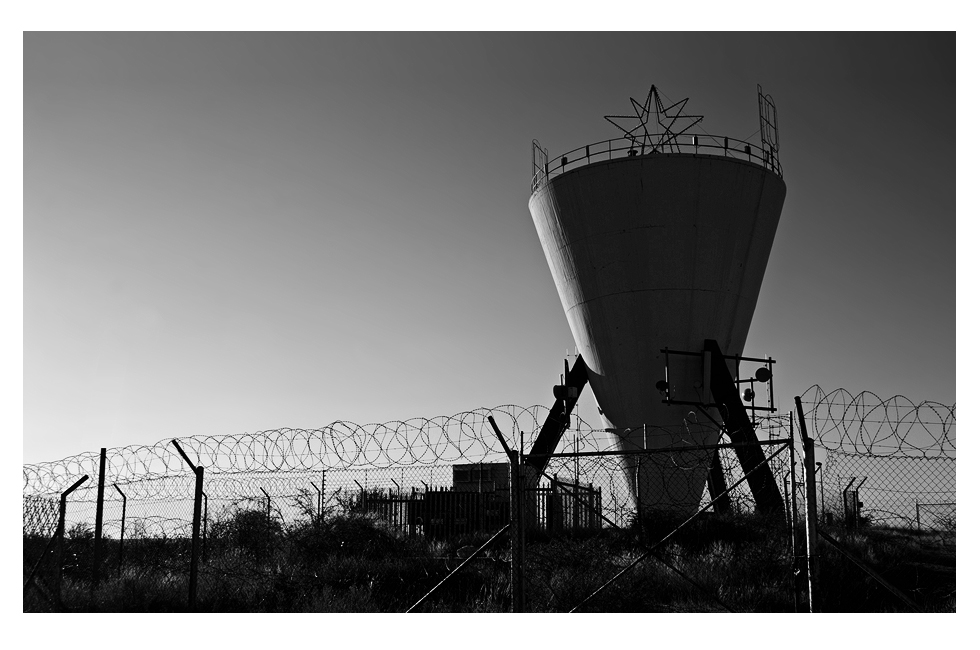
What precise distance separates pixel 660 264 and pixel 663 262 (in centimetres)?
7

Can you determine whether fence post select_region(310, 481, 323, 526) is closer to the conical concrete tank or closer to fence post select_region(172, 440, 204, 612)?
fence post select_region(172, 440, 204, 612)

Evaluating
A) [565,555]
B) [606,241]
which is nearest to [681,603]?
[565,555]

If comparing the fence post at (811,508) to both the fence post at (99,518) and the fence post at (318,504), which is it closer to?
the fence post at (318,504)

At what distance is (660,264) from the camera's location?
1920 cm

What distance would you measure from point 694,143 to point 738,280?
295 centimetres

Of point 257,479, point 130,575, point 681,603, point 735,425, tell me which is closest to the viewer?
point 681,603

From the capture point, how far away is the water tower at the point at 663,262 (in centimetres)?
1927

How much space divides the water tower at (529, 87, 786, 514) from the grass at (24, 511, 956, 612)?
4.05m

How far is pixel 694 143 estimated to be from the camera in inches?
784

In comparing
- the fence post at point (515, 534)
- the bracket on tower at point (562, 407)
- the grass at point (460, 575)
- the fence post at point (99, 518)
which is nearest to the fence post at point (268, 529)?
the grass at point (460, 575)

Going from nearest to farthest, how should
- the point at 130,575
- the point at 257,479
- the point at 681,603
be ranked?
the point at 681,603, the point at 257,479, the point at 130,575

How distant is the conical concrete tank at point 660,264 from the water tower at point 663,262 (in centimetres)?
2

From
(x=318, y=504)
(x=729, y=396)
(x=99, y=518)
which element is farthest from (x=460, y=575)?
(x=729, y=396)

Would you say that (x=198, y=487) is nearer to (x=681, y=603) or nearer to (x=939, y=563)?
(x=681, y=603)
